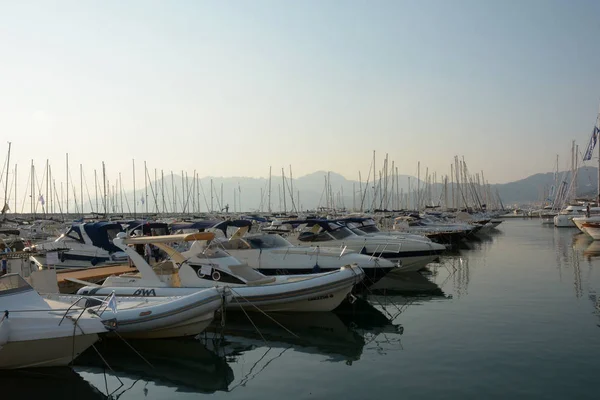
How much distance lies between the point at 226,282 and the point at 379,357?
5880 millimetres

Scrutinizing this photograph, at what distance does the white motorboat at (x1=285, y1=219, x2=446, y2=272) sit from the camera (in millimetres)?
24344

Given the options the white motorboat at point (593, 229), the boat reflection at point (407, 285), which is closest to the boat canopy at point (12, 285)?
the boat reflection at point (407, 285)

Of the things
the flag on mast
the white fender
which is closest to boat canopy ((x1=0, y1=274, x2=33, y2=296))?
the white fender

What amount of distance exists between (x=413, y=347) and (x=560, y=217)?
6524cm

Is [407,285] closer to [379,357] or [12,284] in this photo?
[379,357]

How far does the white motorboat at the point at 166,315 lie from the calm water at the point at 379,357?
1.36ft

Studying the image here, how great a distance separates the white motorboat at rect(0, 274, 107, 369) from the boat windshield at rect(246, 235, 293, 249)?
9.80 m

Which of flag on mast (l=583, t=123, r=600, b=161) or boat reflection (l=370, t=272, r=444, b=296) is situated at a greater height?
flag on mast (l=583, t=123, r=600, b=161)

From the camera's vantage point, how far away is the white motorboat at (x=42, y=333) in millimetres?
10227

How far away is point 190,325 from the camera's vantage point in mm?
12914

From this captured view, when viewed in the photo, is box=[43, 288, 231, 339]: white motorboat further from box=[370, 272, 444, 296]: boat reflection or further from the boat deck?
box=[370, 272, 444, 296]: boat reflection

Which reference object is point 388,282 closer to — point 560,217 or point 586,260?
point 586,260

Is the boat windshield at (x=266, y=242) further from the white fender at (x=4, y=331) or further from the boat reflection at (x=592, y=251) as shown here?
the boat reflection at (x=592, y=251)

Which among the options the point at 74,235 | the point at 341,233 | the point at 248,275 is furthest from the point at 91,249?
the point at 248,275
